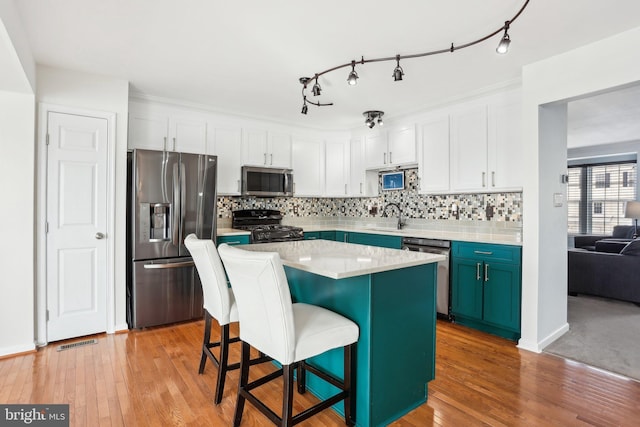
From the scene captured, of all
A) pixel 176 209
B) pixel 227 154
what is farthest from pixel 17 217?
pixel 227 154

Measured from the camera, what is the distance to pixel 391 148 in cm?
453

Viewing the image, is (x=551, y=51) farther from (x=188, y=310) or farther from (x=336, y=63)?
(x=188, y=310)

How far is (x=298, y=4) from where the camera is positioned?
2049mm

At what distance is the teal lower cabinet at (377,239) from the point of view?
13.0 feet

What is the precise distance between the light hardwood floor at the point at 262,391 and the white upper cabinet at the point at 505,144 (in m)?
1.51

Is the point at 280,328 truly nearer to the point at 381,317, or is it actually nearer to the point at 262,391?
the point at 381,317

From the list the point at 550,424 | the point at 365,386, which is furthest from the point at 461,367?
the point at 365,386

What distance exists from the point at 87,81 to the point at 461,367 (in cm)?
394

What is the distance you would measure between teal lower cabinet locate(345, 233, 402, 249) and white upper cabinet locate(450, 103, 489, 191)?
860mm

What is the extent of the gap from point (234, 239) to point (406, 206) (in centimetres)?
229

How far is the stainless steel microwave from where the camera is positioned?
14.2 feet

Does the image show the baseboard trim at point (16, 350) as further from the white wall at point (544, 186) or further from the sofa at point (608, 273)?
the sofa at point (608, 273)

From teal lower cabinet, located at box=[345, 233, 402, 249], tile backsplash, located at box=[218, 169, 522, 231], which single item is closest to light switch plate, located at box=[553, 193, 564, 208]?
tile backsplash, located at box=[218, 169, 522, 231]

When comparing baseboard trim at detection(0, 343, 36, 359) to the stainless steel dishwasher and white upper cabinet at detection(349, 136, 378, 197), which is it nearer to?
the stainless steel dishwasher
